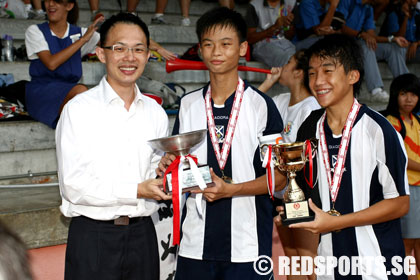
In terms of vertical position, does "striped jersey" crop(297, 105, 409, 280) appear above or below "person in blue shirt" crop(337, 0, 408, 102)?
below

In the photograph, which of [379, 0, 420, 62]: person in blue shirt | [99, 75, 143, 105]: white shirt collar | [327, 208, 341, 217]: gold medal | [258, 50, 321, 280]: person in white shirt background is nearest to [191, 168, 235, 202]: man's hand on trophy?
[327, 208, 341, 217]: gold medal

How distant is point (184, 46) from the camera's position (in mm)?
7109

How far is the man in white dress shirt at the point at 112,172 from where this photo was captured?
7.80ft

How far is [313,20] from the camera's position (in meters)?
6.79

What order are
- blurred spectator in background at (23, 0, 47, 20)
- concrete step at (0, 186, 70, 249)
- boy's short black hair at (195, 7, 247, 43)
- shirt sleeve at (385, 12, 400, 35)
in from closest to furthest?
1. boy's short black hair at (195, 7, 247, 43)
2. concrete step at (0, 186, 70, 249)
3. blurred spectator in background at (23, 0, 47, 20)
4. shirt sleeve at (385, 12, 400, 35)

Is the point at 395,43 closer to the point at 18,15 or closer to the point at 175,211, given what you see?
the point at 18,15

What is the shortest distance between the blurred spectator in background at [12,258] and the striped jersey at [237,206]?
167 centimetres

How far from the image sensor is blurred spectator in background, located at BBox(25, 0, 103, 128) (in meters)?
4.54

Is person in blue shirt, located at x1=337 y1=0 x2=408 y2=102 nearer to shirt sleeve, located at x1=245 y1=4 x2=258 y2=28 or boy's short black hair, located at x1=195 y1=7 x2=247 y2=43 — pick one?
shirt sleeve, located at x1=245 y1=4 x2=258 y2=28

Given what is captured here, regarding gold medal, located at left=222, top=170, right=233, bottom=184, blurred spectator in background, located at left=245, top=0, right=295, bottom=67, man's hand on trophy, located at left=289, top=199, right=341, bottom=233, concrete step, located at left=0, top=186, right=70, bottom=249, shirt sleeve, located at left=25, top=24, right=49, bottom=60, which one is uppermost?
blurred spectator in background, located at left=245, top=0, right=295, bottom=67

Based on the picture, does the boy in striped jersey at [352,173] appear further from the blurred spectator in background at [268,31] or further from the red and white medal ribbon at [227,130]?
the blurred spectator in background at [268,31]

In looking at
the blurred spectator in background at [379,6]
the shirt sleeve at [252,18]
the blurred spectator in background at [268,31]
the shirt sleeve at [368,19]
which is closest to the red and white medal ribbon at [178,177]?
the blurred spectator in background at [268,31]

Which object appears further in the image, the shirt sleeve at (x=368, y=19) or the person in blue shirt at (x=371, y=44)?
the shirt sleeve at (x=368, y=19)

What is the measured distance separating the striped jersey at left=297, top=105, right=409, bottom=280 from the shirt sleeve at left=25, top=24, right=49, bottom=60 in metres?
3.17
